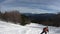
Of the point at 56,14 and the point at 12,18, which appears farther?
the point at 12,18

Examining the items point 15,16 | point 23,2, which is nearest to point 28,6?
point 23,2

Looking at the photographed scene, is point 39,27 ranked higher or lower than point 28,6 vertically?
lower

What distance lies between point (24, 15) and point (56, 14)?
3.41ft

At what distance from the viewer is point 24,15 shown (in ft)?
28.1

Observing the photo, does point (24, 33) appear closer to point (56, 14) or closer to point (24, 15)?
point (24, 15)

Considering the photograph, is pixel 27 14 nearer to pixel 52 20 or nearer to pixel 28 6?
pixel 28 6

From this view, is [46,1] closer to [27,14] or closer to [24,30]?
[27,14]

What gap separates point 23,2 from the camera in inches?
336

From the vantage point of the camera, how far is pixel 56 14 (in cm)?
848

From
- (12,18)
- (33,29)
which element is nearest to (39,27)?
(33,29)

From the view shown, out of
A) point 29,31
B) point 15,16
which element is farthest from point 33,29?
point 15,16

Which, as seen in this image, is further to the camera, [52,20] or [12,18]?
[12,18]

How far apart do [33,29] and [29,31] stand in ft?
0.59

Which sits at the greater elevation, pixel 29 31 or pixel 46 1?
pixel 46 1
